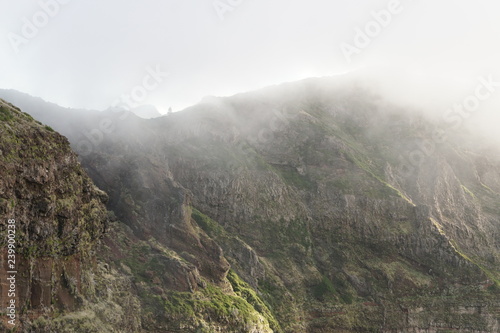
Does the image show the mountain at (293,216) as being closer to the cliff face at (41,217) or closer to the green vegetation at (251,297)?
the green vegetation at (251,297)

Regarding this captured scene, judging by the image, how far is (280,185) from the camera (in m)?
130

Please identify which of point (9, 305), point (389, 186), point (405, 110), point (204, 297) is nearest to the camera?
point (9, 305)

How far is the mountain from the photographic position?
293ft

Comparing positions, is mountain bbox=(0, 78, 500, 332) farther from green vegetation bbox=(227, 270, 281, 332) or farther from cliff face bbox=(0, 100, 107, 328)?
cliff face bbox=(0, 100, 107, 328)

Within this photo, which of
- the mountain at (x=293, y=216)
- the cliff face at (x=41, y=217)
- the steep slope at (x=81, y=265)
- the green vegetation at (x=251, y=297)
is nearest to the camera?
the cliff face at (x=41, y=217)

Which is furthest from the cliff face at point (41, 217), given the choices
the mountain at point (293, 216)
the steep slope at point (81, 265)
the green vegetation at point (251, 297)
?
the green vegetation at point (251, 297)

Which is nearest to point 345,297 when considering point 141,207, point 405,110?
point 141,207

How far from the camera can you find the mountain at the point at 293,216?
89375 mm

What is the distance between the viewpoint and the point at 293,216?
405 feet

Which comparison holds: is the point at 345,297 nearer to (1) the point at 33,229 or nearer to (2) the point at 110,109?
(1) the point at 33,229

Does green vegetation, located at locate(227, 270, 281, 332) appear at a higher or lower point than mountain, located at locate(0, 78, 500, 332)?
lower

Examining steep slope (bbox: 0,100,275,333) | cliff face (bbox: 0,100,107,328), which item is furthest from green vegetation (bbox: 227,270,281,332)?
cliff face (bbox: 0,100,107,328)

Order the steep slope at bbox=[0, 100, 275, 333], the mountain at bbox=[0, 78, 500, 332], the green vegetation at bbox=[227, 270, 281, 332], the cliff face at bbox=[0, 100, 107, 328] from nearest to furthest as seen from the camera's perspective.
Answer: the cliff face at bbox=[0, 100, 107, 328] → the steep slope at bbox=[0, 100, 275, 333] → the mountain at bbox=[0, 78, 500, 332] → the green vegetation at bbox=[227, 270, 281, 332]

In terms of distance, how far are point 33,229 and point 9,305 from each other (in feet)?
35.7
